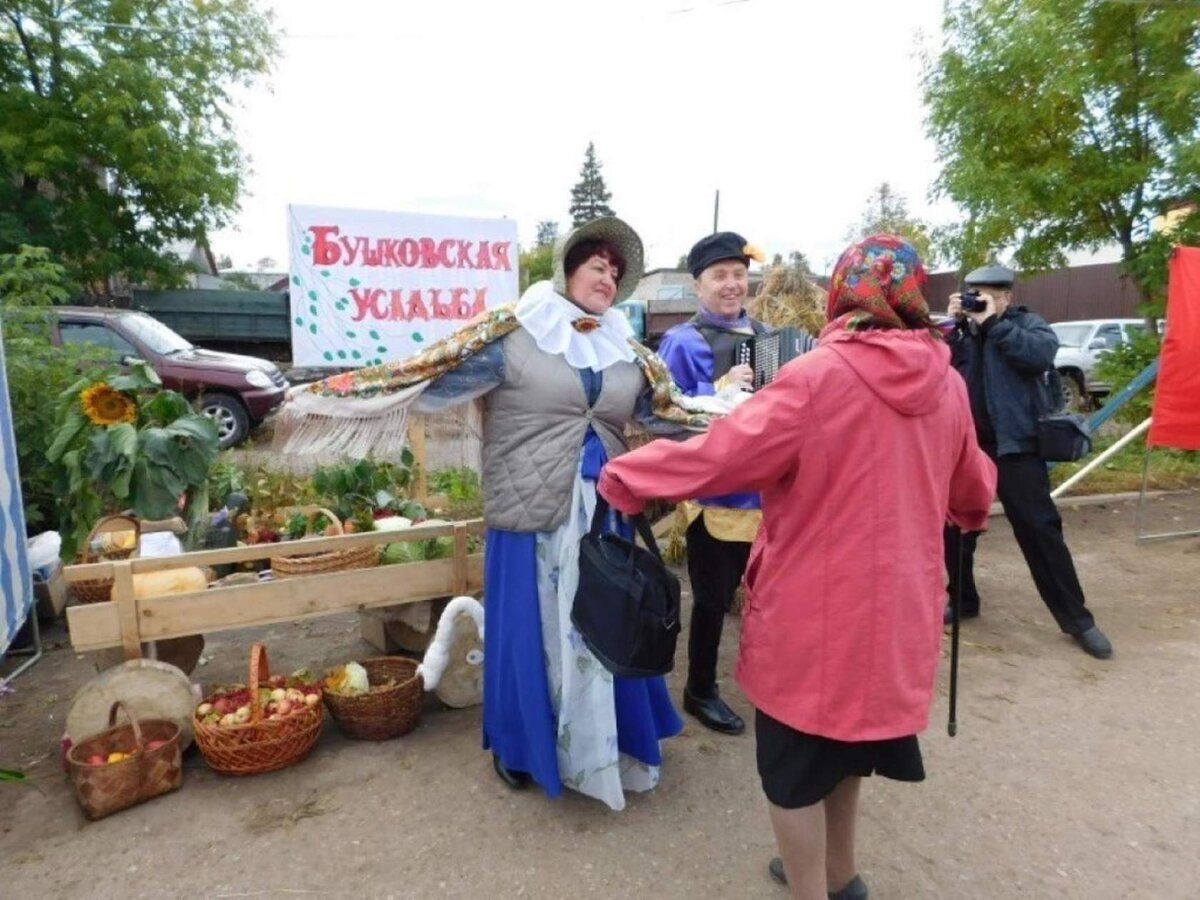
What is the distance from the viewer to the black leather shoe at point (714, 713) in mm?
3182

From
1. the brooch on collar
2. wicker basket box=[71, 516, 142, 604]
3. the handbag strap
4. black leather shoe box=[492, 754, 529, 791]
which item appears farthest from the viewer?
wicker basket box=[71, 516, 142, 604]

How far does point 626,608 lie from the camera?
211 centimetres

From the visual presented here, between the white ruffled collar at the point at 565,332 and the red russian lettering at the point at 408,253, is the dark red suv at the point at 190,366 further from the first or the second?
the white ruffled collar at the point at 565,332

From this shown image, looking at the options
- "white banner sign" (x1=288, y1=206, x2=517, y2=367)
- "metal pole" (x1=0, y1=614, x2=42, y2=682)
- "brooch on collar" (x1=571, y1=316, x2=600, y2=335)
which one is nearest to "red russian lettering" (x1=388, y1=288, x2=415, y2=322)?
"white banner sign" (x1=288, y1=206, x2=517, y2=367)

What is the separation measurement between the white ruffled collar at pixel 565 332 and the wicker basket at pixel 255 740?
1.50 metres

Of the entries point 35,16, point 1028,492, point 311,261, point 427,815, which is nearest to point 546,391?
point 427,815

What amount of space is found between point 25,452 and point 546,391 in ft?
10.8

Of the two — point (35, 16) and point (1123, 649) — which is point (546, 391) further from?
point (35, 16)

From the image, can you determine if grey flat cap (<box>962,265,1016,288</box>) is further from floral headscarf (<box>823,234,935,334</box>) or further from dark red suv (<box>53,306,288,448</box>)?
dark red suv (<box>53,306,288,448</box>)

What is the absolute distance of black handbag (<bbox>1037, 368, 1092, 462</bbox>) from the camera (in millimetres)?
3801

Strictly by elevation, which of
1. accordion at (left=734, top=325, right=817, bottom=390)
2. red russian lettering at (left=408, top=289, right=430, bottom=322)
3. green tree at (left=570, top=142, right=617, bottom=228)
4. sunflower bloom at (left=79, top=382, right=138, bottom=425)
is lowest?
sunflower bloom at (left=79, top=382, right=138, bottom=425)

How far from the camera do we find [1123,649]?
405 cm

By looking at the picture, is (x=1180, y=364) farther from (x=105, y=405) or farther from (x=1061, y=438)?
(x=105, y=405)

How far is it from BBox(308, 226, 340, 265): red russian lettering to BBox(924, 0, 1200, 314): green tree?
230 inches
